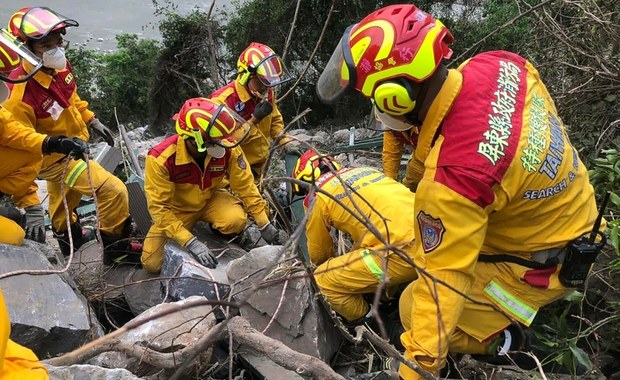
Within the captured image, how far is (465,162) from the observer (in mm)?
1970

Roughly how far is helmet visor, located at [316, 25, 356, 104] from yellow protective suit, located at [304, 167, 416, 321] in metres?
0.89

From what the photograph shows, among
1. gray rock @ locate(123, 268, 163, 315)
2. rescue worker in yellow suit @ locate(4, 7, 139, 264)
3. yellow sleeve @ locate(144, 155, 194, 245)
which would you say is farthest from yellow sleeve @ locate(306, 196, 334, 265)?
rescue worker in yellow suit @ locate(4, 7, 139, 264)

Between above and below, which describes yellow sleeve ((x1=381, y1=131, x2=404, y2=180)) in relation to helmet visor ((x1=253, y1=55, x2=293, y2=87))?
below

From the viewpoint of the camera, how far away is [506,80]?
2195mm

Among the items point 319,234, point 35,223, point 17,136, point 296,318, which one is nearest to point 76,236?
point 35,223

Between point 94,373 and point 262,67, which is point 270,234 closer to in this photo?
point 262,67

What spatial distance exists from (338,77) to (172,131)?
24.9ft

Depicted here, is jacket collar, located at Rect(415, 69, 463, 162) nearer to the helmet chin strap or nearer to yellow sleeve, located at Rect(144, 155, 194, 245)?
the helmet chin strap

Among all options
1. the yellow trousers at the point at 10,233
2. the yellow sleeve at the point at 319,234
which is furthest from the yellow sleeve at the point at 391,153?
the yellow trousers at the point at 10,233

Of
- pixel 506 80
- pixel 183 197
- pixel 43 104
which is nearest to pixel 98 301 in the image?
pixel 183 197

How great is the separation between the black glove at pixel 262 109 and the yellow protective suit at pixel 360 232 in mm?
1862

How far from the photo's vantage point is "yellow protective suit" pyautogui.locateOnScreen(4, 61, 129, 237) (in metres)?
4.05

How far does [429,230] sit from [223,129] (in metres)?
2.23

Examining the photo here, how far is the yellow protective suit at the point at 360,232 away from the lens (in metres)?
3.14
